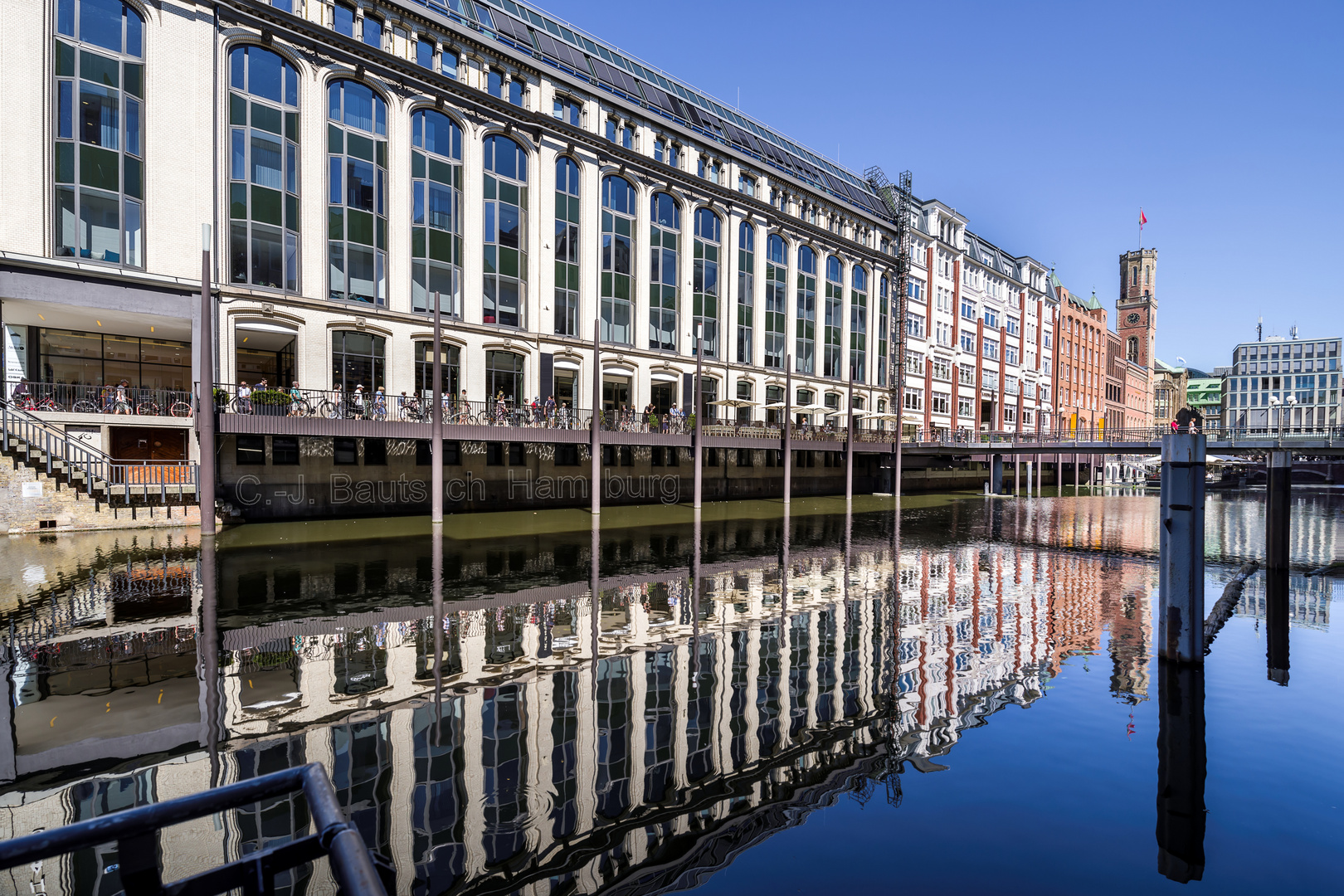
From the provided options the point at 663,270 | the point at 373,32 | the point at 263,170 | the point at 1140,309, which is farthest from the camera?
the point at 1140,309

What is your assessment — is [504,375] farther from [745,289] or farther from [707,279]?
[745,289]

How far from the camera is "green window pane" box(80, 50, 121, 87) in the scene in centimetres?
2328

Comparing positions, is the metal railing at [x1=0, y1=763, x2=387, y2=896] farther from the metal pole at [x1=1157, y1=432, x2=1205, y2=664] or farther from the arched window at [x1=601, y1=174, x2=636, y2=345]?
the arched window at [x1=601, y1=174, x2=636, y2=345]

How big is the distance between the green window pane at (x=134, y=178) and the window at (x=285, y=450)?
393 inches

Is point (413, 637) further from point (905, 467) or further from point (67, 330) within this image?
point (905, 467)

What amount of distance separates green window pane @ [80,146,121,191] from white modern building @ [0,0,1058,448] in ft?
0.31

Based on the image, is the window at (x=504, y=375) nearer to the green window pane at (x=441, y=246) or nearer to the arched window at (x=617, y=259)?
the green window pane at (x=441, y=246)

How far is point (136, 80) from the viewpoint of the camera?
24297mm

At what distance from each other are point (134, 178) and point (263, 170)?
4.21 meters

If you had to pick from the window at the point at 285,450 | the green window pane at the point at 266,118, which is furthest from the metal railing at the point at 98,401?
the green window pane at the point at 266,118

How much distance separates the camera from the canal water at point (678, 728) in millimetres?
5492

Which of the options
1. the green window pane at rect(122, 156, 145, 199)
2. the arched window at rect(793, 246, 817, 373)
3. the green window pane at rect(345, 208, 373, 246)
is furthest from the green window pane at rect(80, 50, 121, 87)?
the arched window at rect(793, 246, 817, 373)

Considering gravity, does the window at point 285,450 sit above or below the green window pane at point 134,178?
below

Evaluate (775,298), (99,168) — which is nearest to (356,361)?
(99,168)
